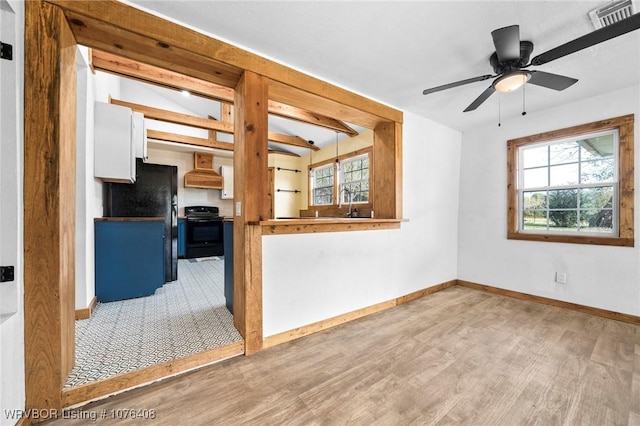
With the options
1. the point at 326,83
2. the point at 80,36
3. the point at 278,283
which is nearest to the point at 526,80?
the point at 326,83

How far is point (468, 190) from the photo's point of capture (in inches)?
152

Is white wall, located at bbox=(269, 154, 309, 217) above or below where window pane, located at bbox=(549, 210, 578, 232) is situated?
above

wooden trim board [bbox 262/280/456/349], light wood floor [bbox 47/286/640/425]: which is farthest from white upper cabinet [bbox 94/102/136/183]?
wooden trim board [bbox 262/280/456/349]

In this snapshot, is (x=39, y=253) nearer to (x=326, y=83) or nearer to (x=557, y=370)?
(x=326, y=83)

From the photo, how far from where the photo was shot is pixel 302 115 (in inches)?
152

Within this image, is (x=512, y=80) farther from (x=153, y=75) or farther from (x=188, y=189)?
(x=188, y=189)

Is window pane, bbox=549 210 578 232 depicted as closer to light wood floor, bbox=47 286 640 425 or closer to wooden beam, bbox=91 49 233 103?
light wood floor, bbox=47 286 640 425

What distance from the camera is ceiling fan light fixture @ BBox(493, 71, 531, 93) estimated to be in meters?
1.82

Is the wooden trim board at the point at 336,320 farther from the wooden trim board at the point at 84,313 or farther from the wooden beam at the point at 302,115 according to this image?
the wooden beam at the point at 302,115

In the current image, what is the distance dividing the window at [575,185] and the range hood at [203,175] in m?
5.96

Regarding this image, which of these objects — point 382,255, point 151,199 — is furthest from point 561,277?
point 151,199

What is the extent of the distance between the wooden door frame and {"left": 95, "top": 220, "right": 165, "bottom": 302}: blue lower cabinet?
1.21 m

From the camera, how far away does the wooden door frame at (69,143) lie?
1283mm

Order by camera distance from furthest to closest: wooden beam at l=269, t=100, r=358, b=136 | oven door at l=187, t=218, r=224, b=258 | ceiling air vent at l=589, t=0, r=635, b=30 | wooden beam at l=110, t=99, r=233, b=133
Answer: oven door at l=187, t=218, r=224, b=258 → wooden beam at l=110, t=99, r=233, b=133 → wooden beam at l=269, t=100, r=358, b=136 → ceiling air vent at l=589, t=0, r=635, b=30
